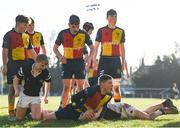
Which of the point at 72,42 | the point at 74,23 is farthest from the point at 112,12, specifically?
the point at 74,23

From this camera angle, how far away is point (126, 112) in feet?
32.9

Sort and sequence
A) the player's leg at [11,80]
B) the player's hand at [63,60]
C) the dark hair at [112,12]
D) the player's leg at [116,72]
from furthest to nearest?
the player's leg at [116,72]
the dark hair at [112,12]
the player's hand at [63,60]
the player's leg at [11,80]

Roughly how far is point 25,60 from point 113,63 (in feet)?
9.65

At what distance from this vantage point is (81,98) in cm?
946

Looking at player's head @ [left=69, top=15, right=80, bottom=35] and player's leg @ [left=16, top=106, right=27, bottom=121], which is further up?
player's head @ [left=69, top=15, right=80, bottom=35]

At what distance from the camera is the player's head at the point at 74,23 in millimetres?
10961

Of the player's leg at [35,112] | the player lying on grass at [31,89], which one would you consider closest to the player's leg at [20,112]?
the player lying on grass at [31,89]

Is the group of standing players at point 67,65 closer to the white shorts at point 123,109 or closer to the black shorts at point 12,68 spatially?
the black shorts at point 12,68

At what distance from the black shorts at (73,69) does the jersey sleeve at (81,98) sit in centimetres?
215

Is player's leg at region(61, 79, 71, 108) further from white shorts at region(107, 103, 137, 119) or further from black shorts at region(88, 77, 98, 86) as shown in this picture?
black shorts at region(88, 77, 98, 86)

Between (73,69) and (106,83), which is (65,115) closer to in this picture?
(106,83)

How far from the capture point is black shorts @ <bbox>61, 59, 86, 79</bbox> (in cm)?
1170

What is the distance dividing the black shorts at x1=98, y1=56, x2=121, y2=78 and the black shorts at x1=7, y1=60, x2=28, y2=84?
2.78 m

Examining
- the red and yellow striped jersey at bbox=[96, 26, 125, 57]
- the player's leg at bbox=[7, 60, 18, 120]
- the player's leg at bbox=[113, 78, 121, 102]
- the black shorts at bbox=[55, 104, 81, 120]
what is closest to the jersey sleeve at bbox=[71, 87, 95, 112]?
the black shorts at bbox=[55, 104, 81, 120]
